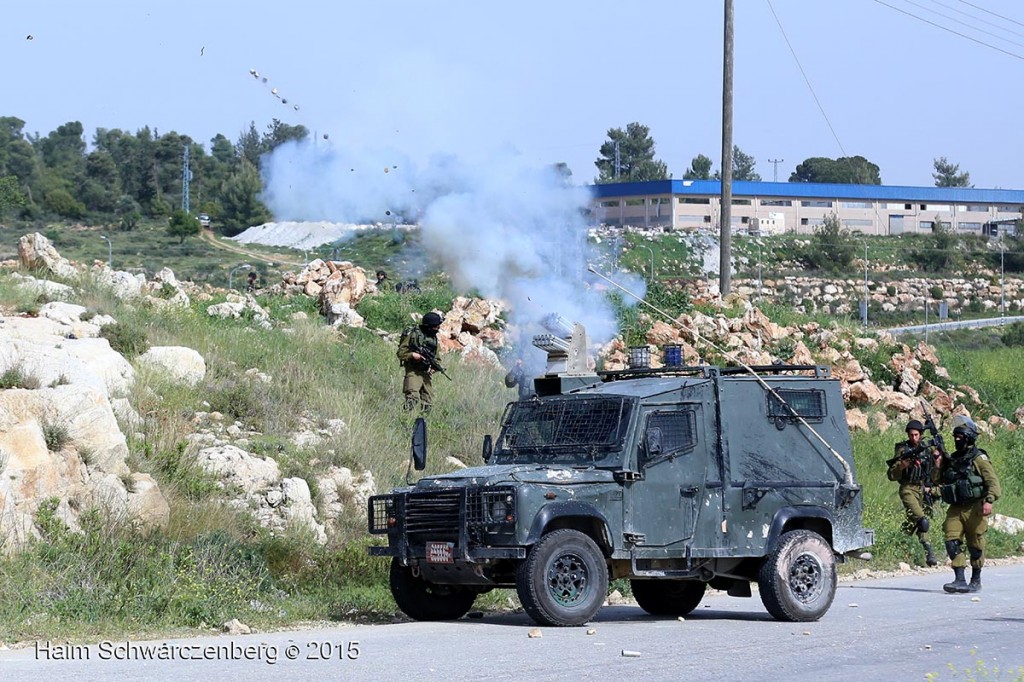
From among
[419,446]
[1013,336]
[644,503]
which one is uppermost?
[1013,336]

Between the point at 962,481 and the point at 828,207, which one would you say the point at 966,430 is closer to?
the point at 962,481

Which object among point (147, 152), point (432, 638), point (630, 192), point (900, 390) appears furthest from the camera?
point (147, 152)

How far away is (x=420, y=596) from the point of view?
12.7 meters

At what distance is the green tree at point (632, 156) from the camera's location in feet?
255

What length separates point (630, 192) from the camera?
63.1m

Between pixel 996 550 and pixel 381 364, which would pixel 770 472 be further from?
pixel 381 364

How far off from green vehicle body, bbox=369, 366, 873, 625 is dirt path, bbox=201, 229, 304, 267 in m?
36.9

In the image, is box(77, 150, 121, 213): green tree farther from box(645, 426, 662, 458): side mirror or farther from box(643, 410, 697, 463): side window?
box(645, 426, 662, 458): side mirror

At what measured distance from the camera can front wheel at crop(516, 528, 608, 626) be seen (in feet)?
37.9

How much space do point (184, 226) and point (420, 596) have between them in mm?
55901

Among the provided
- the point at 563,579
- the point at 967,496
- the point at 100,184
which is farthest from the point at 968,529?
the point at 100,184

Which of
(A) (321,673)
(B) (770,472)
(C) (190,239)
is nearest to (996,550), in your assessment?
(B) (770,472)

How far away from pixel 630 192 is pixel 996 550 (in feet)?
144

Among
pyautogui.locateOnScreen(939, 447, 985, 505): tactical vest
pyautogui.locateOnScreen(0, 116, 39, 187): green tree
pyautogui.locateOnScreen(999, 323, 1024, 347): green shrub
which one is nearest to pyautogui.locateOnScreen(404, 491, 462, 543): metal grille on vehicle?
pyautogui.locateOnScreen(939, 447, 985, 505): tactical vest
